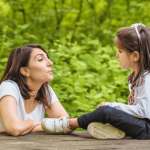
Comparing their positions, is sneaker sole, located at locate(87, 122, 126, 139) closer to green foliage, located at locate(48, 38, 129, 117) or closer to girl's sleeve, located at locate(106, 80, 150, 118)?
girl's sleeve, located at locate(106, 80, 150, 118)

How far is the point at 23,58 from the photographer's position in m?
1.98

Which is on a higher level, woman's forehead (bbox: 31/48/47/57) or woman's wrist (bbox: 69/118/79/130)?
woman's forehead (bbox: 31/48/47/57)

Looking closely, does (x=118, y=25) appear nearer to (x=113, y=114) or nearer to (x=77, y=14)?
(x=77, y=14)

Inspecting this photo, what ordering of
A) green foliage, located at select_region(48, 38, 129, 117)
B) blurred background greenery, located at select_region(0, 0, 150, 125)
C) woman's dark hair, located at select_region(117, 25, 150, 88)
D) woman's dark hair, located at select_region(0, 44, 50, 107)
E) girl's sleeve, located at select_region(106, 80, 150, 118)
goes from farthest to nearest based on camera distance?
blurred background greenery, located at select_region(0, 0, 150, 125) < green foliage, located at select_region(48, 38, 129, 117) < woman's dark hair, located at select_region(0, 44, 50, 107) < woman's dark hair, located at select_region(117, 25, 150, 88) < girl's sleeve, located at select_region(106, 80, 150, 118)

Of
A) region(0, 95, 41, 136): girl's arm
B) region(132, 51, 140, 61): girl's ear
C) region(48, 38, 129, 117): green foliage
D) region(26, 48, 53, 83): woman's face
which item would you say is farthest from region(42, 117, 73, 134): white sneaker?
region(48, 38, 129, 117): green foliage

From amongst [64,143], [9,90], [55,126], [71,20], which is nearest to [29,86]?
[9,90]

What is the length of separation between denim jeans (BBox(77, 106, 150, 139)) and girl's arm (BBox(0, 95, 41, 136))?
1.77 ft

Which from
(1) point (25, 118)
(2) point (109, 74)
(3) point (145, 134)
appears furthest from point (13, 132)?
(2) point (109, 74)

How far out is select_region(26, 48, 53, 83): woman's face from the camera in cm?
194

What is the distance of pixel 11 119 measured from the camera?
1646 mm

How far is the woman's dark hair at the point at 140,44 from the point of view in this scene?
1.70 metres

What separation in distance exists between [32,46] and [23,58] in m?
0.17

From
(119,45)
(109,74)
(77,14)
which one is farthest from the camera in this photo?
(77,14)

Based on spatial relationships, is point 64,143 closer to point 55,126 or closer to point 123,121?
point 55,126
